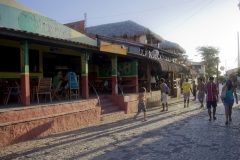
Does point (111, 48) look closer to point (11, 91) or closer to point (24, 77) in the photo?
point (24, 77)

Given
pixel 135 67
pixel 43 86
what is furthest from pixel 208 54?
pixel 43 86

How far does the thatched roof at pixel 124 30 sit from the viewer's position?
71.5 ft

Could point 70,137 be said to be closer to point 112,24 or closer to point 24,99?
point 24,99

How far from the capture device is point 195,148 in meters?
5.70

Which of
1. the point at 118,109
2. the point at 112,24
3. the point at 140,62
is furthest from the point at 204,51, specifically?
the point at 118,109

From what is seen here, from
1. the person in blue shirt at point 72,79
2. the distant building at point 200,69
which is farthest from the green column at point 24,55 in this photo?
the distant building at point 200,69

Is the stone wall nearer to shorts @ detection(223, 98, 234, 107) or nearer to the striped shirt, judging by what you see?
the striped shirt

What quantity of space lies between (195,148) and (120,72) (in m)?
9.88

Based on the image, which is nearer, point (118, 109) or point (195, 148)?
point (195, 148)

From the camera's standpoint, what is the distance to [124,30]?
74.3ft

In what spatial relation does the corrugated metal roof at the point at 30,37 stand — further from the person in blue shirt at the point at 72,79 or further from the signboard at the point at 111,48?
the person in blue shirt at the point at 72,79

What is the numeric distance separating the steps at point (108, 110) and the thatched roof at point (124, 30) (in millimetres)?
11475

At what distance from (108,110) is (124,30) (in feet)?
44.2

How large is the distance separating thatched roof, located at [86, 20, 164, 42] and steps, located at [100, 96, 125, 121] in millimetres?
11475
